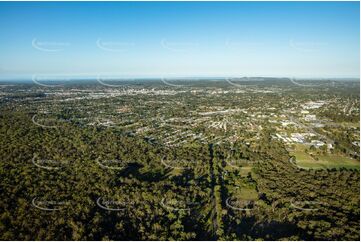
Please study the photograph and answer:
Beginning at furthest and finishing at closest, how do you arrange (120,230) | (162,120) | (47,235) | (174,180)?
(162,120)
(174,180)
(120,230)
(47,235)

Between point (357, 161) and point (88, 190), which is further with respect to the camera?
point (357, 161)

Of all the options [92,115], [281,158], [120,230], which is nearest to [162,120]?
[92,115]

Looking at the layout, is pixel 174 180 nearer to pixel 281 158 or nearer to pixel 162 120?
pixel 281 158

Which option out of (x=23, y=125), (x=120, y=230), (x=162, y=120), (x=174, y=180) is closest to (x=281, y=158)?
(x=174, y=180)

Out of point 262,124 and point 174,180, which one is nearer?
point 174,180

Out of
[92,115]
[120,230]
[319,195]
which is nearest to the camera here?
[120,230]

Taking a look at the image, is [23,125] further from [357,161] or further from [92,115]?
[357,161]
